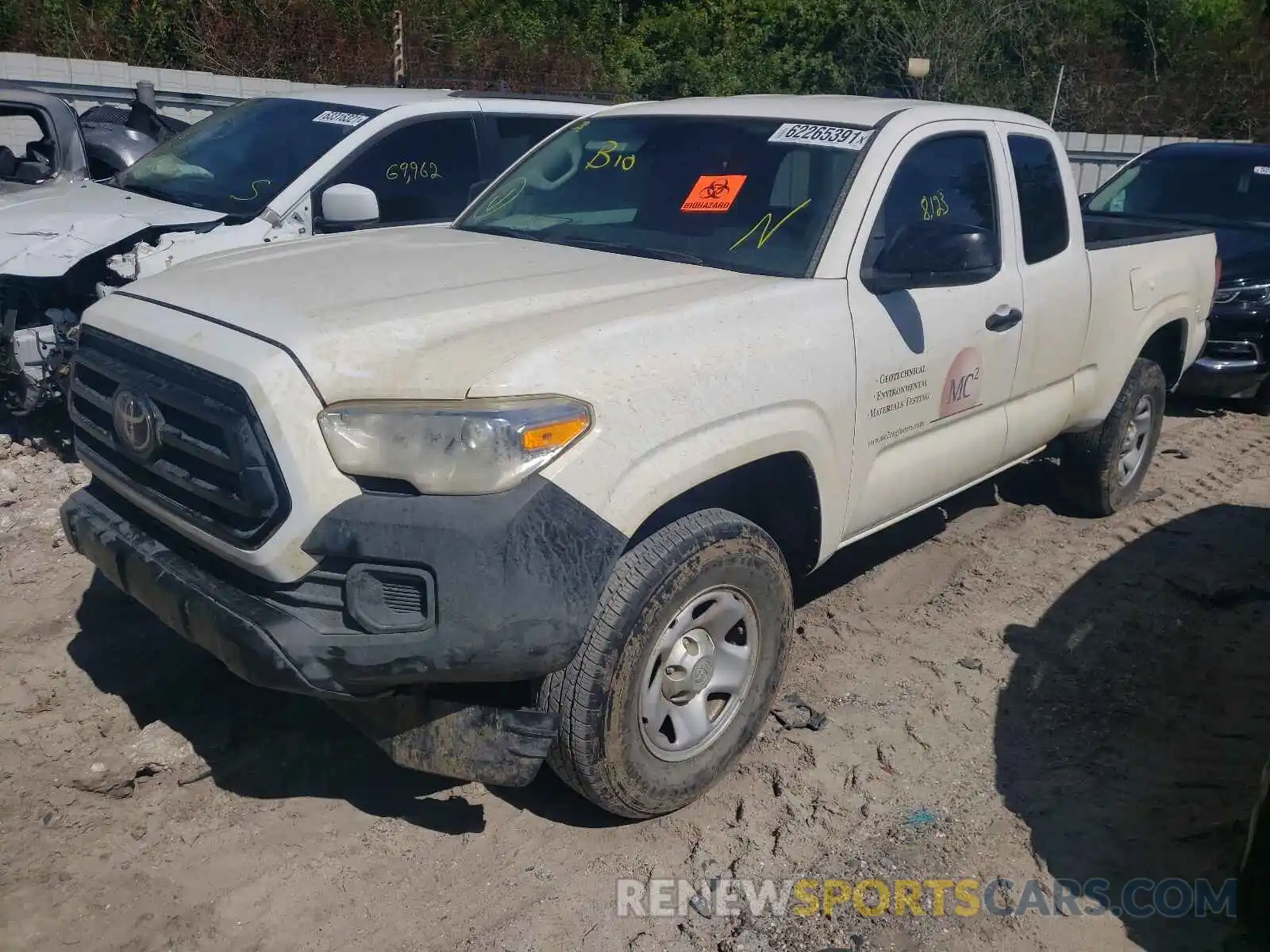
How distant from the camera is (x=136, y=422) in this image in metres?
3.03

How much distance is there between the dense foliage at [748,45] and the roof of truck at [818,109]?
11.2 metres

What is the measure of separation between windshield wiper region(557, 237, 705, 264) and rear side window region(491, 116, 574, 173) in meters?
2.96

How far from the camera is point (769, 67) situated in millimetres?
21594

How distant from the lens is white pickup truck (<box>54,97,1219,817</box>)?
8.68 feet

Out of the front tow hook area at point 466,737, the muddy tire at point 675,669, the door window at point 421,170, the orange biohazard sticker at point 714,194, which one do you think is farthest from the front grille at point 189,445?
the door window at point 421,170

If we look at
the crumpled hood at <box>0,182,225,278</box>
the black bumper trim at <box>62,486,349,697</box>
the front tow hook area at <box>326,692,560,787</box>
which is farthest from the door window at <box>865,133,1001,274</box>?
the crumpled hood at <box>0,182,225,278</box>

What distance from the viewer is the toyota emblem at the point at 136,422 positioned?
2977mm

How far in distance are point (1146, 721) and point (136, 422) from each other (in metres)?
3.43

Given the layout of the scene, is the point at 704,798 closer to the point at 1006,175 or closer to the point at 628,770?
the point at 628,770

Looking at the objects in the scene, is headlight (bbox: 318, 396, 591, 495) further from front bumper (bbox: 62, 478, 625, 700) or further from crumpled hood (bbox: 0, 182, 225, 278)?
crumpled hood (bbox: 0, 182, 225, 278)

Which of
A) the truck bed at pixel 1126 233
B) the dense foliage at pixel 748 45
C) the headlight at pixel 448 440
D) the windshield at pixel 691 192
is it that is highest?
the dense foliage at pixel 748 45

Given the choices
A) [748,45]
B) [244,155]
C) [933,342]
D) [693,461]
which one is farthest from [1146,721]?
[748,45]

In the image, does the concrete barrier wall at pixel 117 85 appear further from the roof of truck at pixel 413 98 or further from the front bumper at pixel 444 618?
the front bumper at pixel 444 618

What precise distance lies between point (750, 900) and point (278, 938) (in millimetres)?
1227
